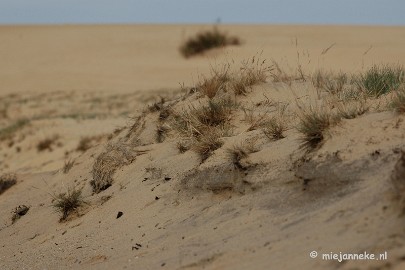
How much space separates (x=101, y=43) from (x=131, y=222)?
37.9 meters

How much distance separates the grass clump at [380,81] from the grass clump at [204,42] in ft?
81.0

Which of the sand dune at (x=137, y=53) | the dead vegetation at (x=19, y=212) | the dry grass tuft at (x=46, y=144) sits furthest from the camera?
the sand dune at (x=137, y=53)

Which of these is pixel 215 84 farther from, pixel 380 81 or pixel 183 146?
pixel 380 81

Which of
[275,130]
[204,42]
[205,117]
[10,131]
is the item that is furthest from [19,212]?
[204,42]

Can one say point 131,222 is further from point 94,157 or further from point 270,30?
point 270,30

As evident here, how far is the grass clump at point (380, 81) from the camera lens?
576cm

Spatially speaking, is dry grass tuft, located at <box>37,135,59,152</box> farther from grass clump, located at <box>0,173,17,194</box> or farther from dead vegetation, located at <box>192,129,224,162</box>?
dead vegetation, located at <box>192,129,224,162</box>

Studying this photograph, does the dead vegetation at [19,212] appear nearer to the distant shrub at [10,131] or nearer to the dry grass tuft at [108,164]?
the dry grass tuft at [108,164]

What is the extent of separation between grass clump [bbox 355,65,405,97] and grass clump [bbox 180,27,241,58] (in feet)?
81.0

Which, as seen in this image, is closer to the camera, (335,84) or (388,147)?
(388,147)

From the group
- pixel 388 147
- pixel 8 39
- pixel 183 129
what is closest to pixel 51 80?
pixel 8 39

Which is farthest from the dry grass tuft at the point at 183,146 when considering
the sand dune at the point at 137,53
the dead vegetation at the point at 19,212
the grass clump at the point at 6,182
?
the sand dune at the point at 137,53

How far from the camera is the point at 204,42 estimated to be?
106ft

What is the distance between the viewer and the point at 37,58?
3772cm
